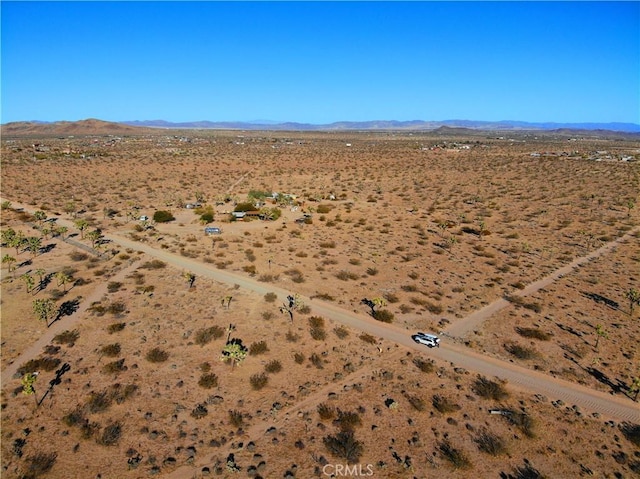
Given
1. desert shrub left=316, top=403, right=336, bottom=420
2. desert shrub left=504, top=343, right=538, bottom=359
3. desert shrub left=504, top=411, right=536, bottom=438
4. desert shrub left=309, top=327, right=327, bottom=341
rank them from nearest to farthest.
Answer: desert shrub left=504, top=411, right=536, bottom=438 < desert shrub left=316, top=403, right=336, bottom=420 < desert shrub left=504, top=343, right=538, bottom=359 < desert shrub left=309, top=327, right=327, bottom=341

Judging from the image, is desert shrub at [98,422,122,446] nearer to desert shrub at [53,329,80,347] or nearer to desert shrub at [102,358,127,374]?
desert shrub at [102,358,127,374]

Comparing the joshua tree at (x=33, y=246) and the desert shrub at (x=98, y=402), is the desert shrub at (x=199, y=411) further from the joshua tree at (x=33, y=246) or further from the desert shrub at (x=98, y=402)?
the joshua tree at (x=33, y=246)

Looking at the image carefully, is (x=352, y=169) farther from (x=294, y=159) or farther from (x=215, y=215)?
(x=215, y=215)

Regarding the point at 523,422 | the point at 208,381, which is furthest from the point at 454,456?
the point at 208,381

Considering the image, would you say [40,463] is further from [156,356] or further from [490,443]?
[490,443]

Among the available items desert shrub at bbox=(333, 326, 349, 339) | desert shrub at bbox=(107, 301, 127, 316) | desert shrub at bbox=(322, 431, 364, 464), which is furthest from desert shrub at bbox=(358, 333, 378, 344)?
desert shrub at bbox=(107, 301, 127, 316)
